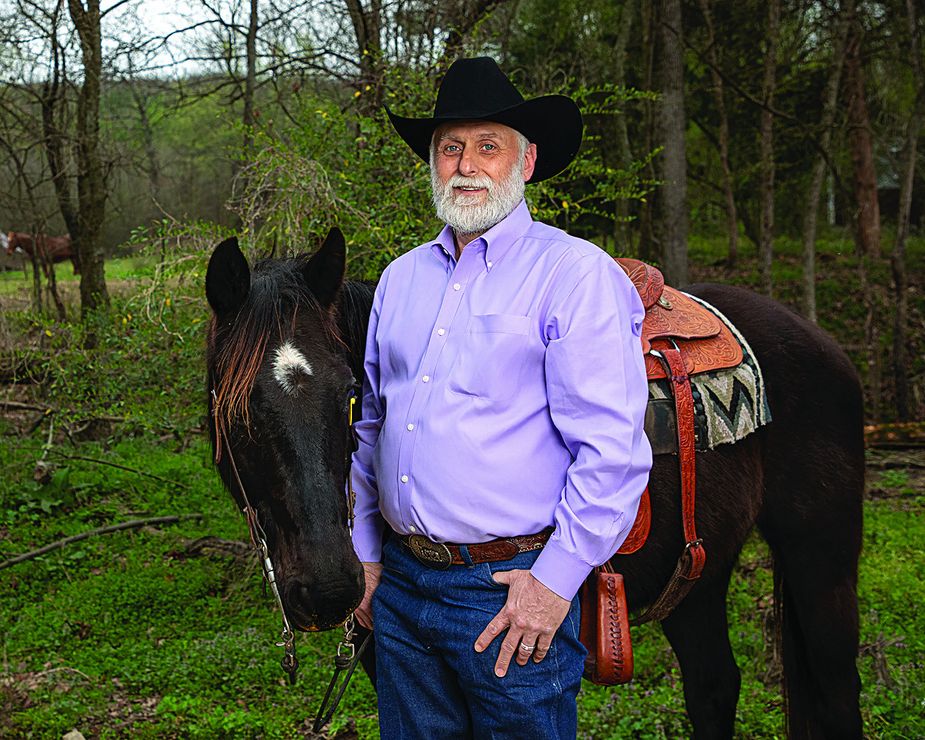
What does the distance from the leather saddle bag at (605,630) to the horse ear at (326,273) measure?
1038 millimetres

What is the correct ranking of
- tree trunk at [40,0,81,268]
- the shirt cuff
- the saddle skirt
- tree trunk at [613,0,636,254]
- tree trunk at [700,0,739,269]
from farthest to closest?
tree trunk at [700,0,739,269] < tree trunk at [613,0,636,254] < tree trunk at [40,0,81,268] < the saddle skirt < the shirt cuff

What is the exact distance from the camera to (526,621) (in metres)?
1.79

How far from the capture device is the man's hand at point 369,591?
2156 millimetres

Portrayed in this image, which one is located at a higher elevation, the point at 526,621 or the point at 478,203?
the point at 478,203

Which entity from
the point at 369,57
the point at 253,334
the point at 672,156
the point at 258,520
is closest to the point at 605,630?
the point at 258,520

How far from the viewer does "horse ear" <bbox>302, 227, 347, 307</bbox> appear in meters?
2.24

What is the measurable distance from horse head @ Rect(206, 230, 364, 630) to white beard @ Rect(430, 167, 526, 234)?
0.32 m

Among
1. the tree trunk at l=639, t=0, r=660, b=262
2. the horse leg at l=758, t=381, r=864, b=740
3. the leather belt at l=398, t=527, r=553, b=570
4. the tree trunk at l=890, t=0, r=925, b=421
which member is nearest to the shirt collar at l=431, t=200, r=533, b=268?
the leather belt at l=398, t=527, r=553, b=570

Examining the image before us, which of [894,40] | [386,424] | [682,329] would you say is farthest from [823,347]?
[894,40]

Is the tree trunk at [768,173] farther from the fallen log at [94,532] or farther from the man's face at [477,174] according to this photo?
the man's face at [477,174]

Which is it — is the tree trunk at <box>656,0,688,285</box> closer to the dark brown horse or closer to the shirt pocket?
the dark brown horse

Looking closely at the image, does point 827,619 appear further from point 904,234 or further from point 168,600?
point 904,234

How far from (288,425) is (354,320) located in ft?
1.81

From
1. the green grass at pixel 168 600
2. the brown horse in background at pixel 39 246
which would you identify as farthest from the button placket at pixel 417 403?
the brown horse in background at pixel 39 246
